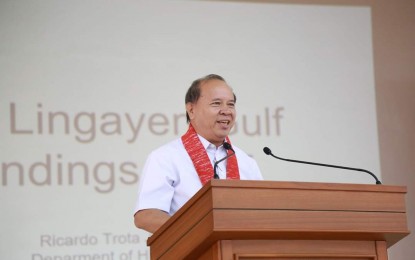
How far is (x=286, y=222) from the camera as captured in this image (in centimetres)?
257

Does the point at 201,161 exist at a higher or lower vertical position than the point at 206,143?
lower

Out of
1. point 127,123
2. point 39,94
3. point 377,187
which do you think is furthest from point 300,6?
point 377,187

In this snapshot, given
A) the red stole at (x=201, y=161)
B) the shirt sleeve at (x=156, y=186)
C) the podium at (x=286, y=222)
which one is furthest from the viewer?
the red stole at (x=201, y=161)

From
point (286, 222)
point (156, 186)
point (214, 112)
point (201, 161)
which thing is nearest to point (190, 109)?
point (214, 112)

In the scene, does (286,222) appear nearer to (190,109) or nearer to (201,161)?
(201,161)

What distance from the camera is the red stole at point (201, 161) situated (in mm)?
3494

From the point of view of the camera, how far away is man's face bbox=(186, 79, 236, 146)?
3.62 metres

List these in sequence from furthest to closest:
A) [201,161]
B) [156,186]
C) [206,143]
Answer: [206,143]
[201,161]
[156,186]

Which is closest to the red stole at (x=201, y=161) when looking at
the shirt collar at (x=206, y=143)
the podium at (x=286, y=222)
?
the shirt collar at (x=206, y=143)

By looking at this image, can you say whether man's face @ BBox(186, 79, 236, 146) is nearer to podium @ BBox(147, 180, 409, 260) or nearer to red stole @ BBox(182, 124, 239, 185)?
red stole @ BBox(182, 124, 239, 185)

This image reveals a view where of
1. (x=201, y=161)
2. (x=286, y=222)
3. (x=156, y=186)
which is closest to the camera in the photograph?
(x=286, y=222)

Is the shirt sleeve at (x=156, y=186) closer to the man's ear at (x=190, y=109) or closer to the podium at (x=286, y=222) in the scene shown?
the man's ear at (x=190, y=109)

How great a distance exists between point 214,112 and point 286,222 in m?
1.12

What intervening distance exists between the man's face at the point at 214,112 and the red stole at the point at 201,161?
0.06 meters
